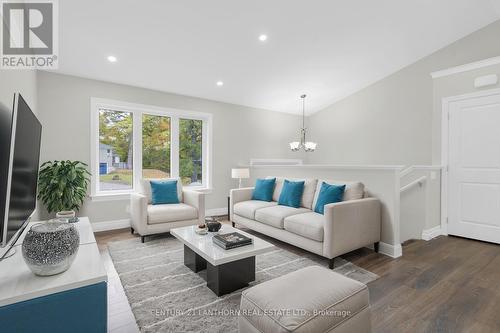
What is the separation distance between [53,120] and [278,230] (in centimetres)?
359

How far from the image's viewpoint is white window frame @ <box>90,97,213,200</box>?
4.04m

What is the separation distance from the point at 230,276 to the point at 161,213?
1717mm

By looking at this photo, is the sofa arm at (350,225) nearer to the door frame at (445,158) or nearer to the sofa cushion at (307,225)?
the sofa cushion at (307,225)

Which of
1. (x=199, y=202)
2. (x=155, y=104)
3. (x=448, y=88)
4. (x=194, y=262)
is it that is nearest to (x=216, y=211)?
(x=199, y=202)

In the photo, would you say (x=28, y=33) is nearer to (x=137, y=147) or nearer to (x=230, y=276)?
(x=137, y=147)

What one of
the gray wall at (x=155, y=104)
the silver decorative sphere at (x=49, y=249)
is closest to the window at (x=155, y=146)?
the gray wall at (x=155, y=104)

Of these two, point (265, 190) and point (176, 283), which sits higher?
point (265, 190)

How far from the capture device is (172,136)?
485 cm

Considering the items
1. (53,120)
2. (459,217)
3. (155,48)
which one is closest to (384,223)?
(459,217)

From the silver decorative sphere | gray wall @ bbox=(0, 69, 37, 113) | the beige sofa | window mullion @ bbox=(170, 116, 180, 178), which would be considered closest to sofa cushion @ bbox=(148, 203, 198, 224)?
the beige sofa

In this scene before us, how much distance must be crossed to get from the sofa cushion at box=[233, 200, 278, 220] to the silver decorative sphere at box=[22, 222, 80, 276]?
2.62m

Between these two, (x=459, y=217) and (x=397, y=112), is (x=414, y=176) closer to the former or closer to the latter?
(x=459, y=217)

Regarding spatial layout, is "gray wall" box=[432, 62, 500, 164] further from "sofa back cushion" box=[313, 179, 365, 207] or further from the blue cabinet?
the blue cabinet

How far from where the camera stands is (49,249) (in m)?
1.14
